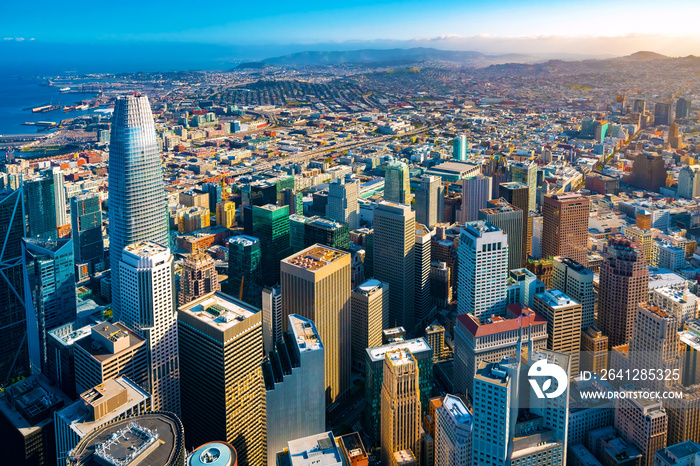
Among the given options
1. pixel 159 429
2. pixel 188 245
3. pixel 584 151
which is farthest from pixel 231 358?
pixel 584 151

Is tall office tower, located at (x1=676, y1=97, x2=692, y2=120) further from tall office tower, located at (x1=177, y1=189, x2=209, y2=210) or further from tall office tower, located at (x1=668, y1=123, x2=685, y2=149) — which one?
tall office tower, located at (x1=177, y1=189, x2=209, y2=210)

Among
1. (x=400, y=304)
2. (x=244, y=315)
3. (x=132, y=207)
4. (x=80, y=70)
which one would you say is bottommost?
(x=400, y=304)

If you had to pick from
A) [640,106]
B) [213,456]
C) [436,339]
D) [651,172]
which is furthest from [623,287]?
[640,106]

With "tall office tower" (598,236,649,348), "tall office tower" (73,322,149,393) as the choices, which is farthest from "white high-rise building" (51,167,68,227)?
"tall office tower" (598,236,649,348)

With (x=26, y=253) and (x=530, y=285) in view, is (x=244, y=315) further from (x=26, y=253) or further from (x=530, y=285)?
(x=530, y=285)

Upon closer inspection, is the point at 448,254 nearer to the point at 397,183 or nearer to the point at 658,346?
the point at 397,183

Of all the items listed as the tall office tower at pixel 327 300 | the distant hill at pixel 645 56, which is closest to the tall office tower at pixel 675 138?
the distant hill at pixel 645 56

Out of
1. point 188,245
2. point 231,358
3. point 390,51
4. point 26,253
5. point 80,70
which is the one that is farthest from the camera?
point 390,51
